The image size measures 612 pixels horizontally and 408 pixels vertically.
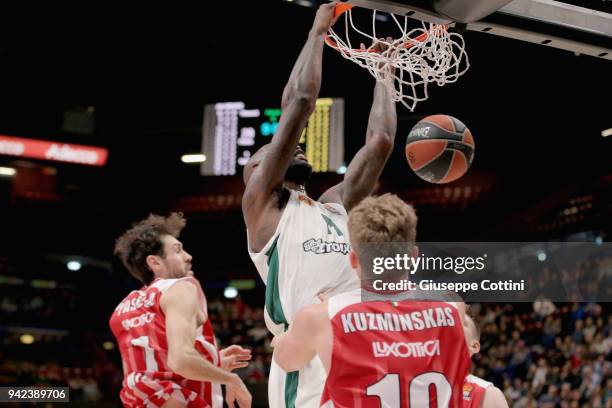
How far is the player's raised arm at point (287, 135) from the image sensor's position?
332cm

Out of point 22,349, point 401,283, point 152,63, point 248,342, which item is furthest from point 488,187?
point 401,283

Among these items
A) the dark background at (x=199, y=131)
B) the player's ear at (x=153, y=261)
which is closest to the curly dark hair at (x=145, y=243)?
the player's ear at (x=153, y=261)

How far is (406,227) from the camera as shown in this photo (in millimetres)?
2309

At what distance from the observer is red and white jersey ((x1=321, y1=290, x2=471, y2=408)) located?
221 centimetres

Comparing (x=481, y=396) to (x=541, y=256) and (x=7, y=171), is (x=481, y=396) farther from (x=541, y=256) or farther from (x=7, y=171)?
(x=7, y=171)

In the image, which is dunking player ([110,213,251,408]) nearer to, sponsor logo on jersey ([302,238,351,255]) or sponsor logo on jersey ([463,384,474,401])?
sponsor logo on jersey ([302,238,351,255])

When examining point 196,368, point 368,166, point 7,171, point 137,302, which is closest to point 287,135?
point 368,166

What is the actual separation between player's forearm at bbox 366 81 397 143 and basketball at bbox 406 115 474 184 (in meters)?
0.15

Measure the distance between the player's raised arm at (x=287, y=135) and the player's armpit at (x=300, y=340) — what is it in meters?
1.11

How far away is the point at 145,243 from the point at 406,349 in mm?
2288

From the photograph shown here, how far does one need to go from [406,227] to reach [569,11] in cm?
167

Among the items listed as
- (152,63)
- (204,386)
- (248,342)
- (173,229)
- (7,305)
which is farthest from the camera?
(7,305)

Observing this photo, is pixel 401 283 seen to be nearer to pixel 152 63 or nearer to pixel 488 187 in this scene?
pixel 152 63
